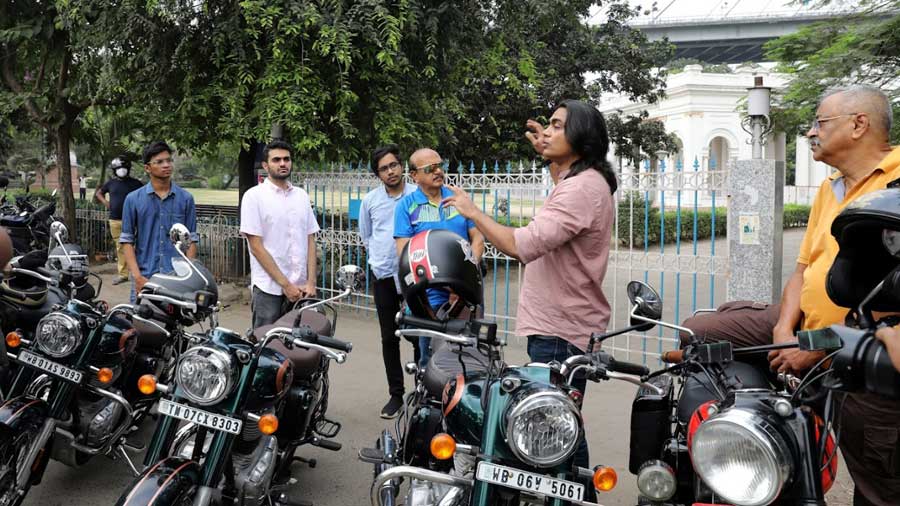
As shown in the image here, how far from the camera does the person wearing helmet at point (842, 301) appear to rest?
7.61ft

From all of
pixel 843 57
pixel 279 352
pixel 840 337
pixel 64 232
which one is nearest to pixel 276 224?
pixel 64 232

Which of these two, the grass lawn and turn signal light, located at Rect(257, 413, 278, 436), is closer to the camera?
turn signal light, located at Rect(257, 413, 278, 436)

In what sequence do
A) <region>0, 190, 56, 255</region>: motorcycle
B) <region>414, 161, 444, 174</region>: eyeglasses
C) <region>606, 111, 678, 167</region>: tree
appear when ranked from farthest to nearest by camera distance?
<region>606, 111, 678, 167</region>: tree → <region>0, 190, 56, 255</region>: motorcycle → <region>414, 161, 444, 174</region>: eyeglasses

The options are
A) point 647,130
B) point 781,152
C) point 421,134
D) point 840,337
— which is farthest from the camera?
point 647,130

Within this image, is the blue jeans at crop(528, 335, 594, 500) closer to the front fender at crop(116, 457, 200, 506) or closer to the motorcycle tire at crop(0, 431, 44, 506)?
the front fender at crop(116, 457, 200, 506)

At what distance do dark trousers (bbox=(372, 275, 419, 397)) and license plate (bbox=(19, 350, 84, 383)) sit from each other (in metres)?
2.17

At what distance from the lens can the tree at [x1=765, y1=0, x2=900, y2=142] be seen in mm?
8367

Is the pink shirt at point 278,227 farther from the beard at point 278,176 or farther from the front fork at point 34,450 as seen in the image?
the front fork at point 34,450

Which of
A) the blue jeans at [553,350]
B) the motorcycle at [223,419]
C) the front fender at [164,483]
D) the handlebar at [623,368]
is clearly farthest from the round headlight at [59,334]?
the handlebar at [623,368]

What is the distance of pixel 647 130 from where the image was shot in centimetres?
1922

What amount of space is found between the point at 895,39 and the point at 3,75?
514 inches

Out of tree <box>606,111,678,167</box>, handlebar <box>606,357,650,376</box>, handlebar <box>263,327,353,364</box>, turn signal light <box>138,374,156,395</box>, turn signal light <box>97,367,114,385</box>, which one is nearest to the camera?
handlebar <box>606,357,650,376</box>

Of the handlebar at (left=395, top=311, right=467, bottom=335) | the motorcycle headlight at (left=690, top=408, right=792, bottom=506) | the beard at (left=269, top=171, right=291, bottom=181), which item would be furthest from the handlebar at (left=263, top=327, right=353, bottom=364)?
the beard at (left=269, top=171, right=291, bottom=181)

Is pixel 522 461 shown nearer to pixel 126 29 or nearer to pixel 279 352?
pixel 279 352
